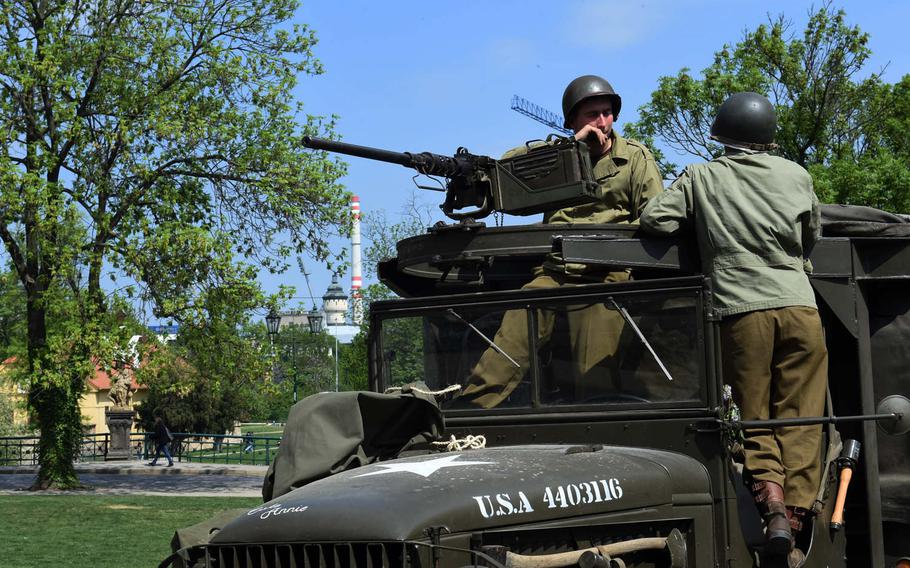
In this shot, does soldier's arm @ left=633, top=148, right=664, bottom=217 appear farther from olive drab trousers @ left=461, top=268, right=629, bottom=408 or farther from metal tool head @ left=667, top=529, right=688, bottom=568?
metal tool head @ left=667, top=529, right=688, bottom=568

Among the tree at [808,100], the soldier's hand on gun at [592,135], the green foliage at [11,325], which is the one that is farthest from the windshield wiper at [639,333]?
the green foliage at [11,325]

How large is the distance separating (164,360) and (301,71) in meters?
6.95

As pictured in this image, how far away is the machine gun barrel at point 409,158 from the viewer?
6500mm

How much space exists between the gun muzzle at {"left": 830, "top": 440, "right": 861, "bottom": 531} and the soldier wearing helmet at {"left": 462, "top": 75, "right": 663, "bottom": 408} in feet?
4.30

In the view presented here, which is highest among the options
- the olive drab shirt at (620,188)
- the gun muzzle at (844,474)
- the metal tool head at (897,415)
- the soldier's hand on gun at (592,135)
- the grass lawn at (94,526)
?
the soldier's hand on gun at (592,135)

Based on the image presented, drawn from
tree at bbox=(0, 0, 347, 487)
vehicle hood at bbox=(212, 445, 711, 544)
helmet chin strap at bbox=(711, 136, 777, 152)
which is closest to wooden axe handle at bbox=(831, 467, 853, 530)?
vehicle hood at bbox=(212, 445, 711, 544)

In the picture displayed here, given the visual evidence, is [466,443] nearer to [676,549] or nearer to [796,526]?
[676,549]

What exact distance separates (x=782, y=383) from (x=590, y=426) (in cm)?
90

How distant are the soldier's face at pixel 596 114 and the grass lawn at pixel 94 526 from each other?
936 centimetres

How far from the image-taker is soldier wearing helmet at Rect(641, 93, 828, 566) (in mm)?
5590

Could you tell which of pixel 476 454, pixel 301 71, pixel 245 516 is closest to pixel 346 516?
pixel 245 516

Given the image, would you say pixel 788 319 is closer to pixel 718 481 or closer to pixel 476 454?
pixel 718 481

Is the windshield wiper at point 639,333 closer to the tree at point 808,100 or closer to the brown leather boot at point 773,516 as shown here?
the brown leather boot at point 773,516

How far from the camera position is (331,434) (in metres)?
5.67
